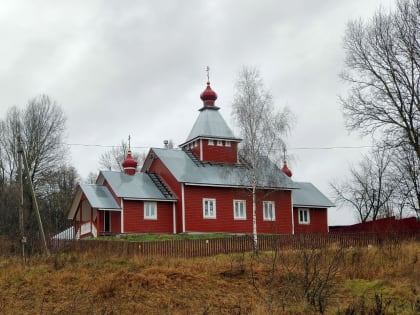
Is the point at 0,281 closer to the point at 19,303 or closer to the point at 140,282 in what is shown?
the point at 19,303

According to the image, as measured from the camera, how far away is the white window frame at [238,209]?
3469cm

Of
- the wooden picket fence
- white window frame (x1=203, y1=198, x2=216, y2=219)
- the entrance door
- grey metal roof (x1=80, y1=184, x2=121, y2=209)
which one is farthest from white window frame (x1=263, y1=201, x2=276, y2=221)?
the wooden picket fence

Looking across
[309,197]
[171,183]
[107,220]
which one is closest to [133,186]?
[171,183]

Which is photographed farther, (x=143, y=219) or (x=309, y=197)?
(x=309, y=197)

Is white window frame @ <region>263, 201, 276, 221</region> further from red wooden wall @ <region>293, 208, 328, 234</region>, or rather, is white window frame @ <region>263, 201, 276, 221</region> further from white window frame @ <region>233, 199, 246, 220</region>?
red wooden wall @ <region>293, 208, 328, 234</region>

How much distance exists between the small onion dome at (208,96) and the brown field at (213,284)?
19816 millimetres

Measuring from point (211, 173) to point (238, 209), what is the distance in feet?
8.57

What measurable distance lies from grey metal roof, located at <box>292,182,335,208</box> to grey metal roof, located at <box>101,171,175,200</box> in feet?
30.1

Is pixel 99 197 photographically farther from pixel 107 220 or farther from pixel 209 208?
pixel 209 208

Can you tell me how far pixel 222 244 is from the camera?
23312 mm

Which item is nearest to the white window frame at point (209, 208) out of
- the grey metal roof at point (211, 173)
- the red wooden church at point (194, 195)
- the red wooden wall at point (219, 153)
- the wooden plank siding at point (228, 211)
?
the red wooden church at point (194, 195)

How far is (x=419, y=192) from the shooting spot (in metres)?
39.4

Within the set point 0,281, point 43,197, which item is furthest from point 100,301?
point 43,197

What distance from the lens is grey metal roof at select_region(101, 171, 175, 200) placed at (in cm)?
3288
